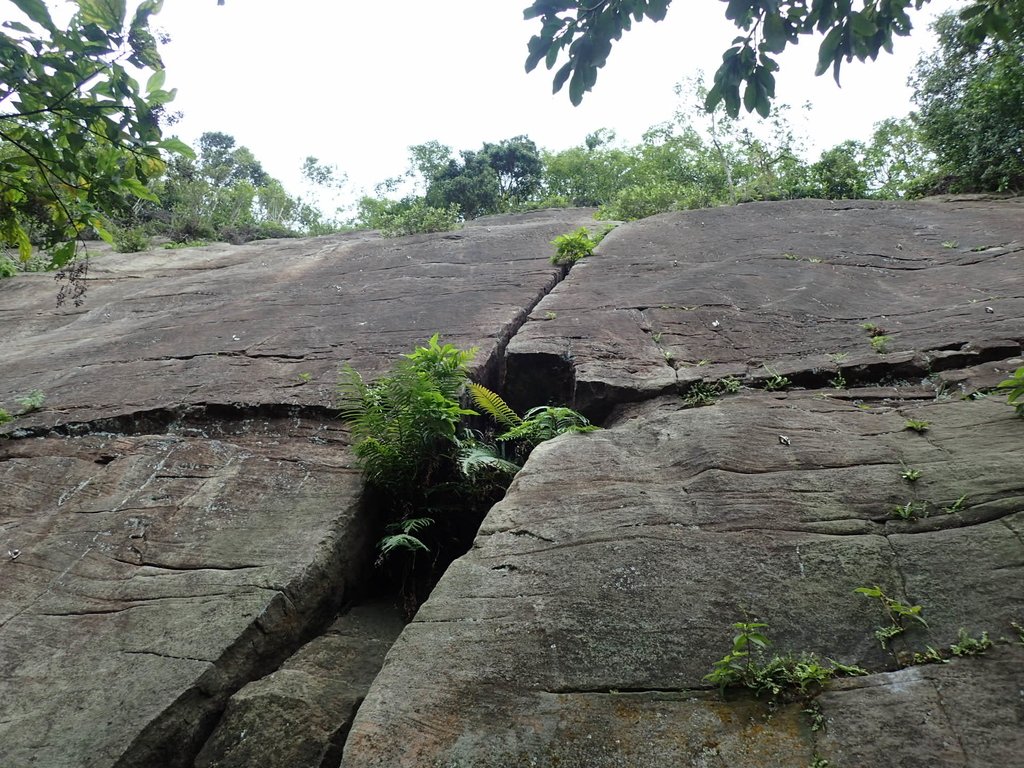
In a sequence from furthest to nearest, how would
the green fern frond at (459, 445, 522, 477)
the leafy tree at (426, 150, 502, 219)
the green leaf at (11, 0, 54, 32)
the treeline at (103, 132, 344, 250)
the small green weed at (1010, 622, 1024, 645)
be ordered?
the leafy tree at (426, 150, 502, 219) → the treeline at (103, 132, 344, 250) → the green fern frond at (459, 445, 522, 477) → the green leaf at (11, 0, 54, 32) → the small green weed at (1010, 622, 1024, 645)

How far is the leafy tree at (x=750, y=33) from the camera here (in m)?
3.19

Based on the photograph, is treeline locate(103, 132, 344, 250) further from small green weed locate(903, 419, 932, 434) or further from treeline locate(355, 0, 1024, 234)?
small green weed locate(903, 419, 932, 434)

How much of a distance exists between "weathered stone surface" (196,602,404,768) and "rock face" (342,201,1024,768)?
49 centimetres

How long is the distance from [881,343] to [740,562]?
3434 mm

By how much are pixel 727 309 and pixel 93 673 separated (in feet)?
21.1

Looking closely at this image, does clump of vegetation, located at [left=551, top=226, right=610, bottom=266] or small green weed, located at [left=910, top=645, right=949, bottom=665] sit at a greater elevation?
clump of vegetation, located at [left=551, top=226, right=610, bottom=266]

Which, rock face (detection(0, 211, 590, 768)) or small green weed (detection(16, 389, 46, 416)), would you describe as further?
small green weed (detection(16, 389, 46, 416))

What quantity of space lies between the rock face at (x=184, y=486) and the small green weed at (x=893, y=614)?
3410mm

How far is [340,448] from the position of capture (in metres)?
6.15

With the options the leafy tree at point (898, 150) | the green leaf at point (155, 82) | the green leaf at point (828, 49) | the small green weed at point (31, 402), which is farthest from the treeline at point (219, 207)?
the leafy tree at point (898, 150)

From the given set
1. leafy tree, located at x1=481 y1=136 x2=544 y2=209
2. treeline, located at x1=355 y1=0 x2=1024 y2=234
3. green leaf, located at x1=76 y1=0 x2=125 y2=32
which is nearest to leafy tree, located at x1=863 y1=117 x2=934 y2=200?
treeline, located at x1=355 y1=0 x2=1024 y2=234

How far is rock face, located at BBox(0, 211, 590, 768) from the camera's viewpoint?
13.2 feet

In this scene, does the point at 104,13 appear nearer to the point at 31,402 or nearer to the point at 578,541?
the point at 578,541

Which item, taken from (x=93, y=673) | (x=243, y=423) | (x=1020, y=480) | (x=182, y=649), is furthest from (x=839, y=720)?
(x=243, y=423)
